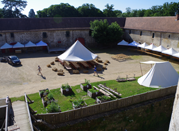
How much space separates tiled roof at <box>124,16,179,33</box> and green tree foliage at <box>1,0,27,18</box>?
122 ft

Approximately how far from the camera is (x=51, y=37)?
29.8 metres

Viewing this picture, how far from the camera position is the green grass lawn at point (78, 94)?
36.3ft

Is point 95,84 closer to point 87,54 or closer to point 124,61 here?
point 87,54

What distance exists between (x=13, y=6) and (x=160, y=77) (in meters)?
52.7

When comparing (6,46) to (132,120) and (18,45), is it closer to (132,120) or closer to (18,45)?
(18,45)

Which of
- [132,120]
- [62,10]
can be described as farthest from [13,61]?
[62,10]

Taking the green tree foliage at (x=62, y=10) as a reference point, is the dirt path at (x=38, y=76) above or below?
below

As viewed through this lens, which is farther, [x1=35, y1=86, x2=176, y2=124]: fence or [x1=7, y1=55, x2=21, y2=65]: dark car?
[x1=7, y1=55, x2=21, y2=65]: dark car

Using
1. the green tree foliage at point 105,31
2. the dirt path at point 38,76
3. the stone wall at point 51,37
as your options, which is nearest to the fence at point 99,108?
the dirt path at point 38,76

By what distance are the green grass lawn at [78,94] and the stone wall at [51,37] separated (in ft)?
58.8

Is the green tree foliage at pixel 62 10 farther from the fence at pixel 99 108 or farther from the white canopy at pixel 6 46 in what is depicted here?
the fence at pixel 99 108

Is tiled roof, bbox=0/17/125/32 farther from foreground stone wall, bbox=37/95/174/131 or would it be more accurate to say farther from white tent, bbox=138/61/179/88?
foreground stone wall, bbox=37/95/174/131

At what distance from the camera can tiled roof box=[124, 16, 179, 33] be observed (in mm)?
24000

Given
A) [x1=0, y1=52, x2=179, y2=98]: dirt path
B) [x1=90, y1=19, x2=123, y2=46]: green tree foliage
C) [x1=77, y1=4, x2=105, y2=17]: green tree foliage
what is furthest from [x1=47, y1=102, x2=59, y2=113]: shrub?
[x1=77, y1=4, x2=105, y2=17]: green tree foliage
